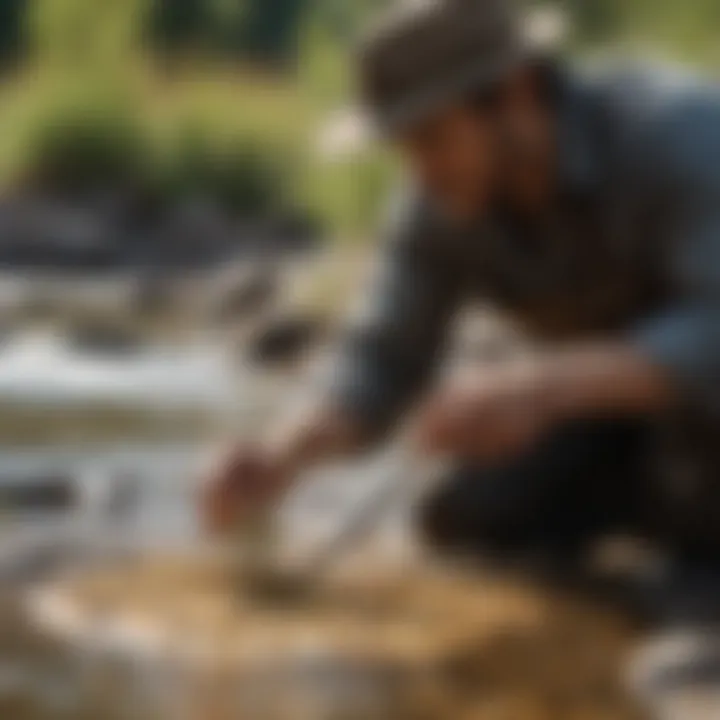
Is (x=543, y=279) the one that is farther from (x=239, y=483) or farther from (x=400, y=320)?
(x=239, y=483)

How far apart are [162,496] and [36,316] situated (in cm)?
198

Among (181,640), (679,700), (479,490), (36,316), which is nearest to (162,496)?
(479,490)

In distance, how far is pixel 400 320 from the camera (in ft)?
3.98

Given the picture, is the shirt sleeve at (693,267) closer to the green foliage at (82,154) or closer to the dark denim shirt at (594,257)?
the dark denim shirt at (594,257)

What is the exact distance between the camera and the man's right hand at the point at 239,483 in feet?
3.52

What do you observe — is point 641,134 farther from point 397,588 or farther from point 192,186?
point 192,186

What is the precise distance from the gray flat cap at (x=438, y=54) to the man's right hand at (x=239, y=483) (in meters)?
0.21

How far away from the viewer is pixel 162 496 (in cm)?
154

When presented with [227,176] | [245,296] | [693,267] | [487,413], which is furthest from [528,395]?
[227,176]

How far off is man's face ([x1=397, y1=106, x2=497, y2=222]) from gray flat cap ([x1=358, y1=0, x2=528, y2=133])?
0.6 inches

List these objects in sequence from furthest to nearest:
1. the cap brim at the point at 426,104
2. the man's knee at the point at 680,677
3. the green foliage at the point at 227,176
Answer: the green foliage at the point at 227,176, the cap brim at the point at 426,104, the man's knee at the point at 680,677

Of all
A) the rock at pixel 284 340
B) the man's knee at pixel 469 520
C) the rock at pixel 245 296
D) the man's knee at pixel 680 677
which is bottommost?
the man's knee at pixel 680 677

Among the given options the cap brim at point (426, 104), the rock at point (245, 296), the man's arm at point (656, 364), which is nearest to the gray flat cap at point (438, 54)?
the cap brim at point (426, 104)

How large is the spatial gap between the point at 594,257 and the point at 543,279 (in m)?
0.04
